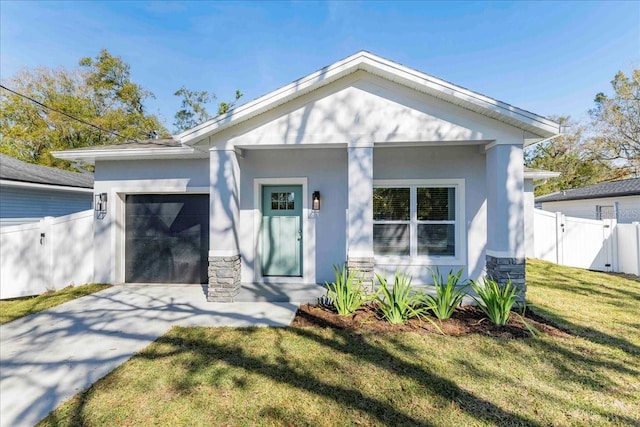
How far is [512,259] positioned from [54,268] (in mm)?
9354

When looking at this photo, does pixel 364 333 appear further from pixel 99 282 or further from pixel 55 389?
pixel 99 282

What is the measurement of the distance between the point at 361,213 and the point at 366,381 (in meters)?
2.98

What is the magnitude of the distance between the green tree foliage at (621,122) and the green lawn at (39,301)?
2977 centimetres

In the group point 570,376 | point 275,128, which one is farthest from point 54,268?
A: point 570,376

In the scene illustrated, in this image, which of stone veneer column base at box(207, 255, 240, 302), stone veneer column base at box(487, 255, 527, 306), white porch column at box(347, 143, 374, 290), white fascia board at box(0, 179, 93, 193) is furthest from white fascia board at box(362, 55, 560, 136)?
white fascia board at box(0, 179, 93, 193)

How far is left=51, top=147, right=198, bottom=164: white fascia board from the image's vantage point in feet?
21.1

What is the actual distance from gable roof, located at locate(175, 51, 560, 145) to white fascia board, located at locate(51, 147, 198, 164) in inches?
40.7

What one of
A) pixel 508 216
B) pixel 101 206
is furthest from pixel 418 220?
pixel 101 206

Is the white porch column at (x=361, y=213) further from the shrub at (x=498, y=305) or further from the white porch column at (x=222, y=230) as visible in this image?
the white porch column at (x=222, y=230)

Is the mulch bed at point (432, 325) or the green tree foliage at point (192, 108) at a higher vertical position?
the green tree foliage at point (192, 108)

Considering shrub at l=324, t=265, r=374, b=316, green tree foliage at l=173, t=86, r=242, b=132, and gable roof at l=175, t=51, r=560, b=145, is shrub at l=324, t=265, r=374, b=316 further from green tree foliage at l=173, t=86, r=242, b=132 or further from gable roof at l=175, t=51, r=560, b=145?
green tree foliage at l=173, t=86, r=242, b=132

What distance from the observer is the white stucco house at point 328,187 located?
5.31 meters

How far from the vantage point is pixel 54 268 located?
6500 mm

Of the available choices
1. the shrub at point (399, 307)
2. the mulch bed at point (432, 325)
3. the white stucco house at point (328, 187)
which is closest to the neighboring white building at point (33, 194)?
the white stucco house at point (328, 187)
